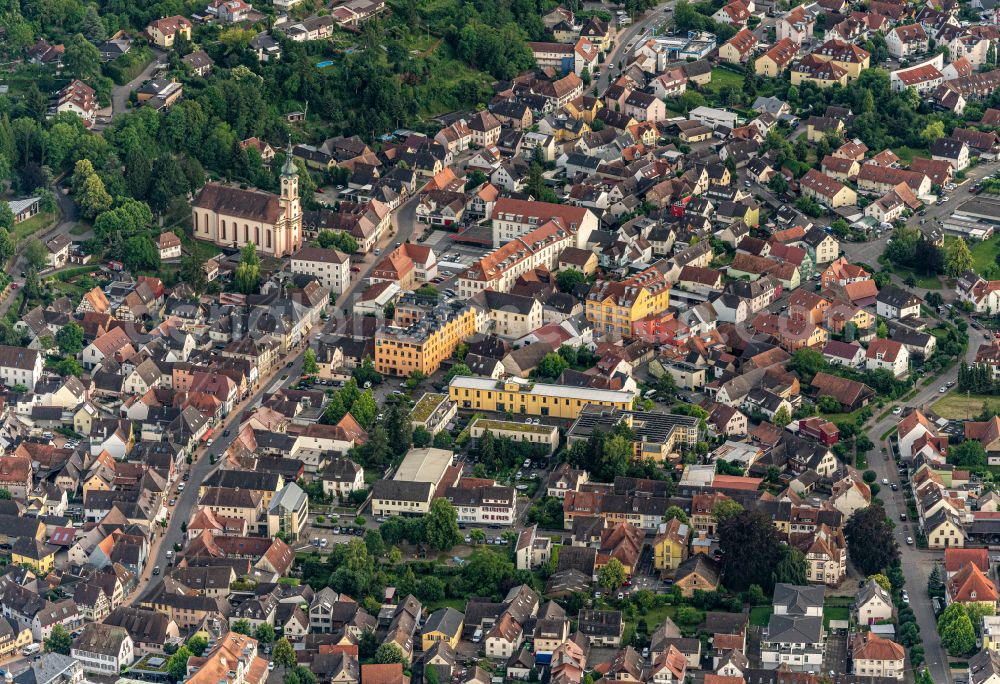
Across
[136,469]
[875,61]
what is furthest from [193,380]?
[875,61]

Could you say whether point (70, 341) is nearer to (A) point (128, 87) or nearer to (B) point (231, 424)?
(B) point (231, 424)

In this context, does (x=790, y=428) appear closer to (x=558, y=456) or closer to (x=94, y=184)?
(x=558, y=456)

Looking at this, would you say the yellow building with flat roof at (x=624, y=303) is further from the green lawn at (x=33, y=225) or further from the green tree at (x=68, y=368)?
the green lawn at (x=33, y=225)

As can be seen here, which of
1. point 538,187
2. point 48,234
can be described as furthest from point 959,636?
point 48,234

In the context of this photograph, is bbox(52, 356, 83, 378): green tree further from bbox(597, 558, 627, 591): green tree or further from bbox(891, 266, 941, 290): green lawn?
bbox(891, 266, 941, 290): green lawn

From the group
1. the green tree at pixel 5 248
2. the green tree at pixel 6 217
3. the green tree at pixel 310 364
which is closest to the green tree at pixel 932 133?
the green tree at pixel 310 364
